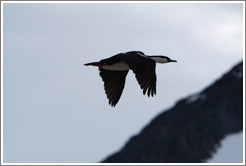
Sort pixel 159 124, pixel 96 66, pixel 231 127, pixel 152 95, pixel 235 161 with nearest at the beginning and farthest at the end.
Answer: pixel 152 95, pixel 96 66, pixel 235 161, pixel 231 127, pixel 159 124

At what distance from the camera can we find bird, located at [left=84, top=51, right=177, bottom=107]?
19.1m

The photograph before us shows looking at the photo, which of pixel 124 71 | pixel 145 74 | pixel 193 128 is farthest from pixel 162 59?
pixel 193 128

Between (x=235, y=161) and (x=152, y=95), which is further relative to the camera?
(x=235, y=161)

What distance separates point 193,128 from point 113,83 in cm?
5307

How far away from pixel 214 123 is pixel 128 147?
315 inches

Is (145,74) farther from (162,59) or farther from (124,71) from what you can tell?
(162,59)

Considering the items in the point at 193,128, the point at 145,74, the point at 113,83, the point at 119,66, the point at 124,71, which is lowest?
the point at 193,128

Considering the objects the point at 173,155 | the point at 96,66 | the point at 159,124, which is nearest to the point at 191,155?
the point at 173,155

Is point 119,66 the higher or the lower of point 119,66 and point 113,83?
the higher

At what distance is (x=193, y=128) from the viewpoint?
243 ft

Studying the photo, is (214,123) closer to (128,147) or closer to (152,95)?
(128,147)

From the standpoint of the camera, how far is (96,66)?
67.8 ft

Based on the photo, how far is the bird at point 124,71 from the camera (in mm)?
19078

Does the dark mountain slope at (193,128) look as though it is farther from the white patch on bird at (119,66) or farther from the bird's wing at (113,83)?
the white patch on bird at (119,66)
